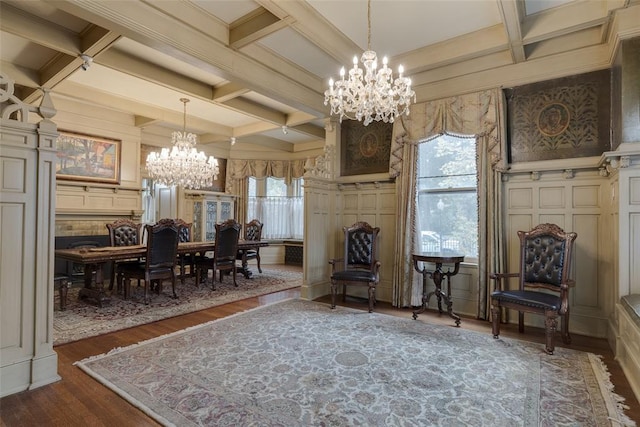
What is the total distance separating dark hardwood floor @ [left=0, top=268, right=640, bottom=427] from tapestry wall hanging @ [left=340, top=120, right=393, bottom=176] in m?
2.77

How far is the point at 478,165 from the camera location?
409 centimetres

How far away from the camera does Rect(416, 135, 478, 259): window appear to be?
14.3ft

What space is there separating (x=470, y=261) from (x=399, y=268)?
93cm

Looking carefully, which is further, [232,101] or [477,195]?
[232,101]

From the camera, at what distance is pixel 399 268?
461cm

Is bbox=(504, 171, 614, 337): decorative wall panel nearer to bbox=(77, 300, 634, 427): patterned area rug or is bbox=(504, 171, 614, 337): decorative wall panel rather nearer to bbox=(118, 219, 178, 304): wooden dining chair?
bbox=(77, 300, 634, 427): patterned area rug

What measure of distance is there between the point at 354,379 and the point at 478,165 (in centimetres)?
303

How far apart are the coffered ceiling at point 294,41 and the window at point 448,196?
737 millimetres

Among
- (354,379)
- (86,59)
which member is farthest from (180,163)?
(354,379)

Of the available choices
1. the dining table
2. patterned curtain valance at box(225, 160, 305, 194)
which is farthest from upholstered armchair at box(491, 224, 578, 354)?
patterned curtain valance at box(225, 160, 305, 194)

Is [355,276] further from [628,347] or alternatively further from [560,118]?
[560,118]

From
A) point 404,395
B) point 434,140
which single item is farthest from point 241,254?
point 404,395

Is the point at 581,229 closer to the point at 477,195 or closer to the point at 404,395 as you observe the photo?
the point at 477,195

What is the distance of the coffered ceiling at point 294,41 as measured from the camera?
310cm
